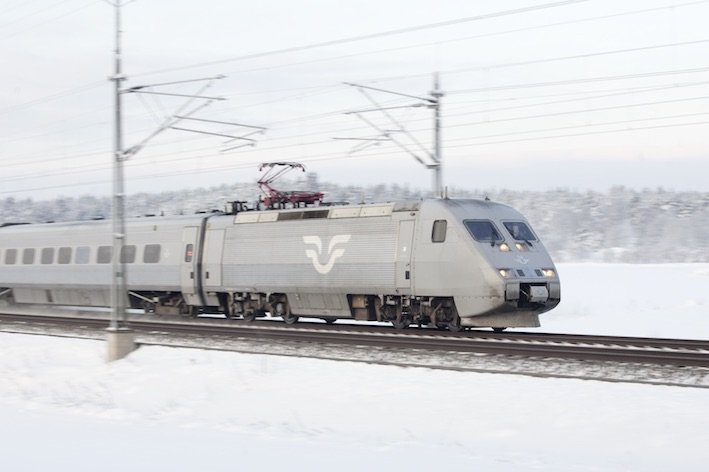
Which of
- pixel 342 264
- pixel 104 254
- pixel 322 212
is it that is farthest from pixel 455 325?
pixel 104 254

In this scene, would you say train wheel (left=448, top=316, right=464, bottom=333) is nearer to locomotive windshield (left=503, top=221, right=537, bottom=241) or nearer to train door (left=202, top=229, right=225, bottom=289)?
locomotive windshield (left=503, top=221, right=537, bottom=241)

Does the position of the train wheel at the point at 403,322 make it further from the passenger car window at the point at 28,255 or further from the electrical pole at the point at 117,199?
the passenger car window at the point at 28,255

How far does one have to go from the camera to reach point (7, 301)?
139 ft

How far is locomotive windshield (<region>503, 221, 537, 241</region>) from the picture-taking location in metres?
24.2

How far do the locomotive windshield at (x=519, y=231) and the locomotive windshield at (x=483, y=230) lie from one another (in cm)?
59

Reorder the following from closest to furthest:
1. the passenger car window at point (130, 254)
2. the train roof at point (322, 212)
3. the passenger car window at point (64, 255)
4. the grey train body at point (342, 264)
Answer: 1. the grey train body at point (342, 264)
2. the train roof at point (322, 212)
3. the passenger car window at point (130, 254)
4. the passenger car window at point (64, 255)

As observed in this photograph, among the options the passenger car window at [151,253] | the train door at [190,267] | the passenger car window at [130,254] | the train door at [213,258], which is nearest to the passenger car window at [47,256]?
the passenger car window at [130,254]

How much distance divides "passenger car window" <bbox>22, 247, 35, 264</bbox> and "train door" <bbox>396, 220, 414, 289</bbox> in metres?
20.6

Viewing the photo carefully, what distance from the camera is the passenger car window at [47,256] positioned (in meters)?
38.1

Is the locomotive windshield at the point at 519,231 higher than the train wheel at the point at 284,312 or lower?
higher

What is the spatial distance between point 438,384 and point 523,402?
211cm

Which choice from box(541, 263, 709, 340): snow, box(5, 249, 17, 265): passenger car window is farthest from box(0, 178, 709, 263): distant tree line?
box(5, 249, 17, 265): passenger car window

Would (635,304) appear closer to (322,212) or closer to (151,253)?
(322,212)

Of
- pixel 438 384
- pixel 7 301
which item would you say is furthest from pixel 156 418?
pixel 7 301
